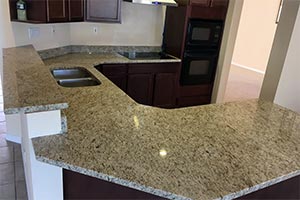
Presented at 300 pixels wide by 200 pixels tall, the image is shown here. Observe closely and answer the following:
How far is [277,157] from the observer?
1343mm

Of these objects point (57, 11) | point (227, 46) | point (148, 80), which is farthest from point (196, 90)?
point (57, 11)

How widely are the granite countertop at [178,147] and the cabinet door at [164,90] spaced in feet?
6.31

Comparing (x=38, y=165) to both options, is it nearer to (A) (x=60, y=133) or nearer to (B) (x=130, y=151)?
(A) (x=60, y=133)

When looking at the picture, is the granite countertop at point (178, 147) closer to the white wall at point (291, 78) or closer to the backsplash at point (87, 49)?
the white wall at point (291, 78)

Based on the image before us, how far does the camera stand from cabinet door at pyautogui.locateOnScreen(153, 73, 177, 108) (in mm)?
3818

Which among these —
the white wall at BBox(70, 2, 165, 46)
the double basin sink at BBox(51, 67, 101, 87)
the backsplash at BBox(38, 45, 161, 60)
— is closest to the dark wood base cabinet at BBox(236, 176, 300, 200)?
the double basin sink at BBox(51, 67, 101, 87)

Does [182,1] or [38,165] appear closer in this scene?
[38,165]

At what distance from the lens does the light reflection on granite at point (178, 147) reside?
43.4 inches

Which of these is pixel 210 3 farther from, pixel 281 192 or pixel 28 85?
pixel 28 85

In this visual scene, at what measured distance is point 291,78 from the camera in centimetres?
273

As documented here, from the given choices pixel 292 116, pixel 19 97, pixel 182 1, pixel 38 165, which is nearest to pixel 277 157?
pixel 292 116

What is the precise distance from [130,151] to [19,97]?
62 centimetres

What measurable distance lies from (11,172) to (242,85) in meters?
5.29

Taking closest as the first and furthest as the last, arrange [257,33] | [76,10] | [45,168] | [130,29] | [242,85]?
[45,168] < [76,10] < [130,29] < [242,85] < [257,33]
